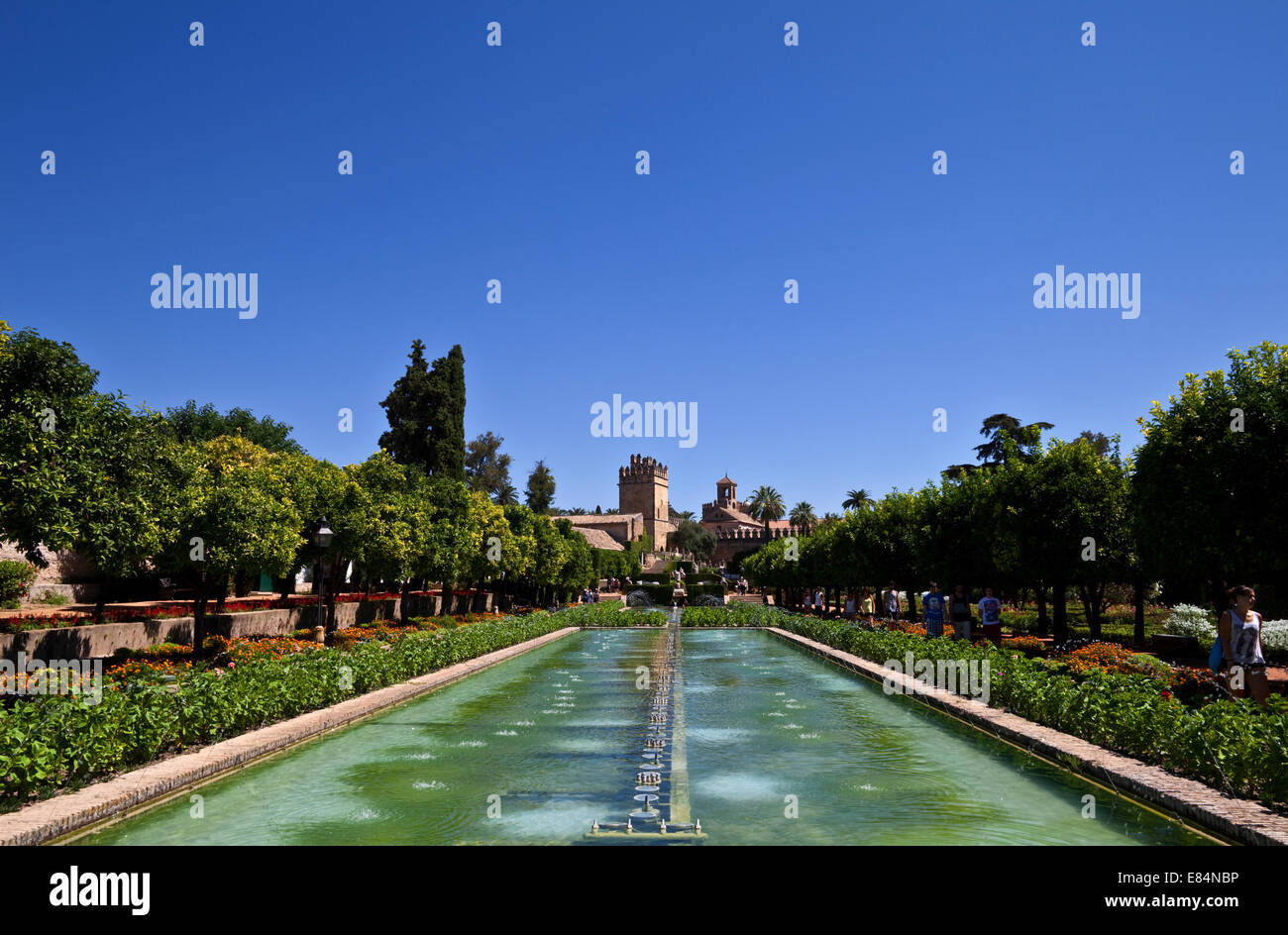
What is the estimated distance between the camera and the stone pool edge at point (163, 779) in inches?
244

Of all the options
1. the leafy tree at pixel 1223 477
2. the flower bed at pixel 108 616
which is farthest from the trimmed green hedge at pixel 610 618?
the leafy tree at pixel 1223 477

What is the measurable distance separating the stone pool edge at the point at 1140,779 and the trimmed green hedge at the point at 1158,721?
13cm

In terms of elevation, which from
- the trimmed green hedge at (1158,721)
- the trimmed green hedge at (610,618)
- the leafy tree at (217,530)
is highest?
the leafy tree at (217,530)

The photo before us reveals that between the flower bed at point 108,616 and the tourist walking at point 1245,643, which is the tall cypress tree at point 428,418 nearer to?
the flower bed at point 108,616

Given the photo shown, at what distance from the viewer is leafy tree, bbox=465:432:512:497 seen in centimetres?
8925

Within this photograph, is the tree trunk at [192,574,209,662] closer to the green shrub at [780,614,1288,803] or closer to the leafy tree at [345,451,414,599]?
the leafy tree at [345,451,414,599]

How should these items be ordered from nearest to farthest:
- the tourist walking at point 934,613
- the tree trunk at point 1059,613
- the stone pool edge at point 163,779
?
the stone pool edge at point 163,779 → the tree trunk at point 1059,613 → the tourist walking at point 934,613

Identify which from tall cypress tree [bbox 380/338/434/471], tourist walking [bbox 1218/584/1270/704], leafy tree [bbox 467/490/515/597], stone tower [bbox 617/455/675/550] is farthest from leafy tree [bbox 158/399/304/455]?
stone tower [bbox 617/455/675/550]

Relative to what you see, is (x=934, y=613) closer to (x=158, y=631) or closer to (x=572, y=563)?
(x=158, y=631)

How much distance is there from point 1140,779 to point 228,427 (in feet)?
187

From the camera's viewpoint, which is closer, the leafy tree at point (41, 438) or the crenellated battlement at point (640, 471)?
→ the leafy tree at point (41, 438)

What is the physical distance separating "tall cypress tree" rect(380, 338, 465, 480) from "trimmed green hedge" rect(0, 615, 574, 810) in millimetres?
35776

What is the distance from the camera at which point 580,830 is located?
684 cm
